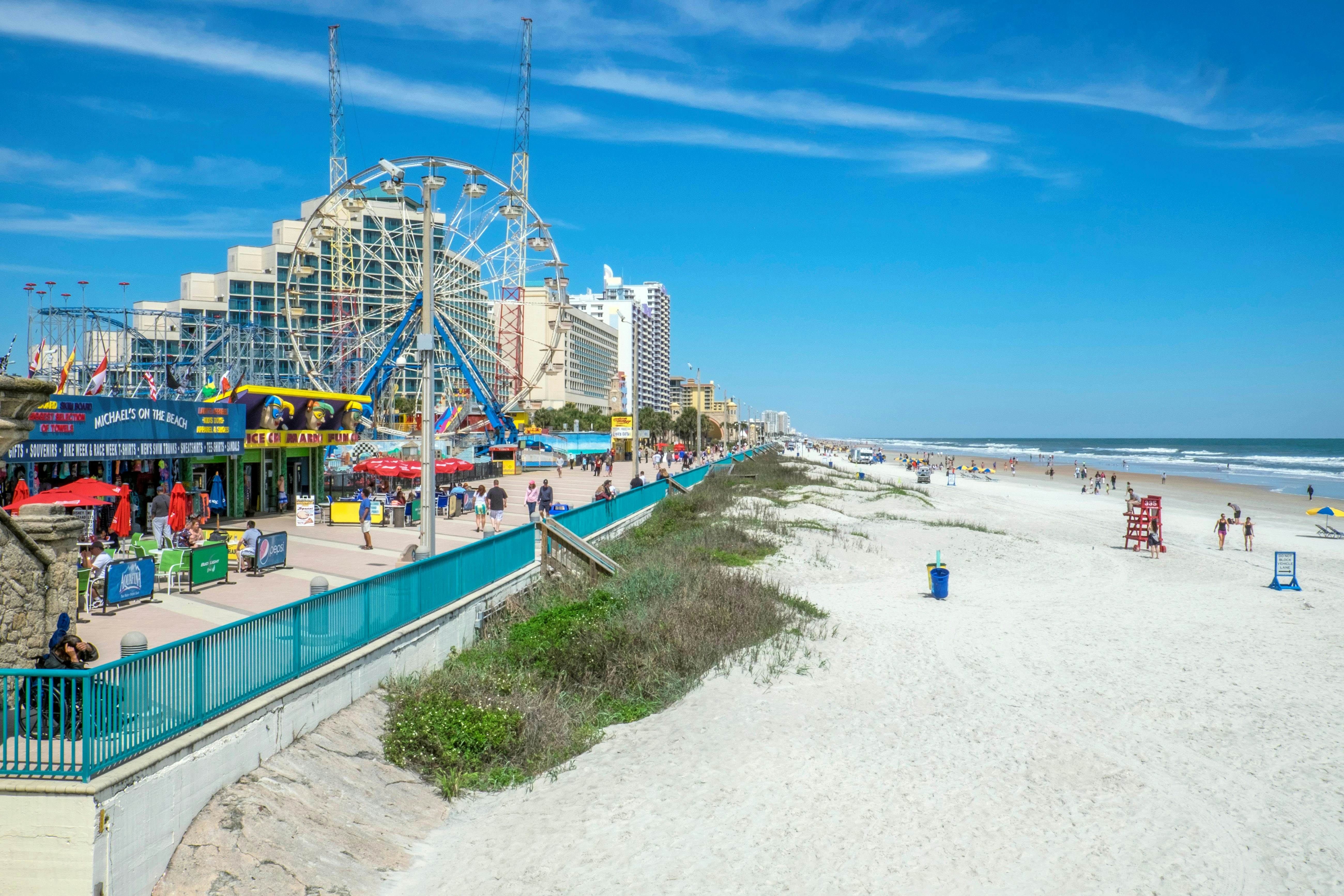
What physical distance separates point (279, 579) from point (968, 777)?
1075 centimetres

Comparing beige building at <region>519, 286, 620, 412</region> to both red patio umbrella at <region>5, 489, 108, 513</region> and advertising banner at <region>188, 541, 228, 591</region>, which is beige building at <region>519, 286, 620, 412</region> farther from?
advertising banner at <region>188, 541, 228, 591</region>

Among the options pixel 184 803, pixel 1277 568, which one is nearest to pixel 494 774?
pixel 184 803

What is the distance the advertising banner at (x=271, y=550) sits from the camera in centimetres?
1402

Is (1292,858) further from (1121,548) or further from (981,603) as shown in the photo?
(1121,548)


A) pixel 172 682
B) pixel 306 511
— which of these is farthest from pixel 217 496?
pixel 172 682

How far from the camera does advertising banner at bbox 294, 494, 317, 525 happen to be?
20.8 m

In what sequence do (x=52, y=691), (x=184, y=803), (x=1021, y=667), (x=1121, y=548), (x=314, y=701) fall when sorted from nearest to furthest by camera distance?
(x=52, y=691) → (x=184, y=803) → (x=314, y=701) → (x=1021, y=667) → (x=1121, y=548)

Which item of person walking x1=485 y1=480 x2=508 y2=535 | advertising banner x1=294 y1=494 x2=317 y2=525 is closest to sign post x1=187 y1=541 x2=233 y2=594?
advertising banner x1=294 y1=494 x2=317 y2=525

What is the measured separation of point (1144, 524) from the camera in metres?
28.7

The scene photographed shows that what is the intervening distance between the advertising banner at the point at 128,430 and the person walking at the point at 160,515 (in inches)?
48.4

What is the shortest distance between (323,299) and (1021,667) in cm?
9723

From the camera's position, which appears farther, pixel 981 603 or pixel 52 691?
pixel 981 603

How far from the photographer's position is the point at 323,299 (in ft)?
317

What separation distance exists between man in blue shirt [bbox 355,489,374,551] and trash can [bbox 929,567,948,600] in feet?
39.5
